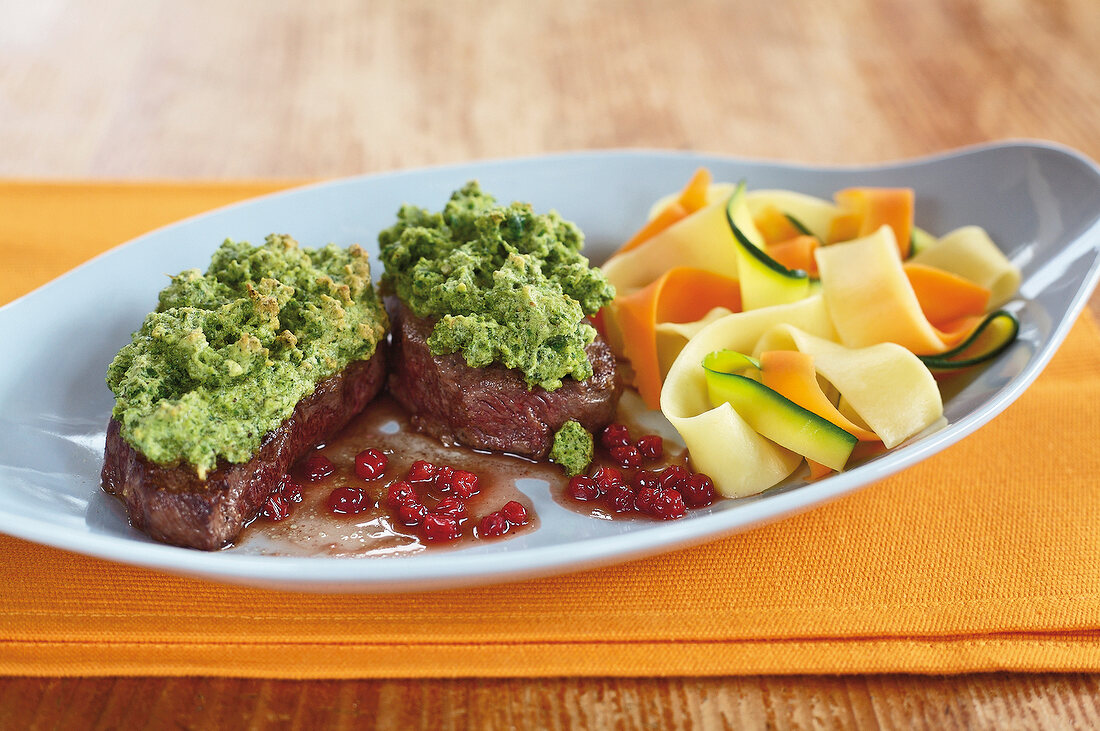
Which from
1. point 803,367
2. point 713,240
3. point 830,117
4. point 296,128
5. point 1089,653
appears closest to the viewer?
point 1089,653

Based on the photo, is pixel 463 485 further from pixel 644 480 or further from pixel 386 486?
pixel 644 480

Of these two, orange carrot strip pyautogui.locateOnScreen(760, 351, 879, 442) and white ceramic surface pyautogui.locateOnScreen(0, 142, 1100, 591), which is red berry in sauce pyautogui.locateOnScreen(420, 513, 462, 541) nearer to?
white ceramic surface pyautogui.locateOnScreen(0, 142, 1100, 591)

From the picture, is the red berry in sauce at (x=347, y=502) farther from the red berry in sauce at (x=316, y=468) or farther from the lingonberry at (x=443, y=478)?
the lingonberry at (x=443, y=478)

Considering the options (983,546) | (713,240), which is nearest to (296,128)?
(713,240)

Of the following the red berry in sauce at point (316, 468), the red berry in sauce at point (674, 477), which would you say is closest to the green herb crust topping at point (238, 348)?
the red berry in sauce at point (316, 468)

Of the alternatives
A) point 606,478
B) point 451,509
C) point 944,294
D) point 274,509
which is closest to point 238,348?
point 274,509

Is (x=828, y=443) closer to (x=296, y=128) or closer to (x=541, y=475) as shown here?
(x=541, y=475)
